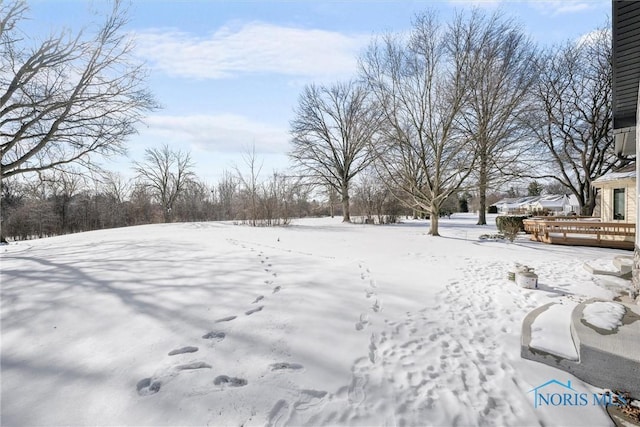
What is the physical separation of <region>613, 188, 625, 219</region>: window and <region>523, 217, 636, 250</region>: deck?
3.59 meters

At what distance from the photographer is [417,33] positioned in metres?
12.6

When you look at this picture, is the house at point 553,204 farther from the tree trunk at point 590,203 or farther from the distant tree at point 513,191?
the tree trunk at point 590,203

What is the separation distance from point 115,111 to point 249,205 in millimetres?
8073

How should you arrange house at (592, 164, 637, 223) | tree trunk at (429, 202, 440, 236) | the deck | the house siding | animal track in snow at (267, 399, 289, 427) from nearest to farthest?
animal track in snow at (267, 399, 289, 427) → the deck → house at (592, 164, 637, 223) → the house siding → tree trunk at (429, 202, 440, 236)

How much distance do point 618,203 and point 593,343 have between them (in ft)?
51.7

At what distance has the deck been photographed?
9.80 meters

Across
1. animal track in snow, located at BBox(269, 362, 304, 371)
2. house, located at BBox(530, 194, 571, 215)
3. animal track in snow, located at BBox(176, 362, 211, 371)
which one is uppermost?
house, located at BBox(530, 194, 571, 215)

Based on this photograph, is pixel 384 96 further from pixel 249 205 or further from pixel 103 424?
pixel 103 424

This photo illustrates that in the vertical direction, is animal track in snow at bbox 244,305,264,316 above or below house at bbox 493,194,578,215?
below

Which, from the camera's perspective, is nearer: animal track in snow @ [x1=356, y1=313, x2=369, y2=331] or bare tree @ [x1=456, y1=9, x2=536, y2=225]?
animal track in snow @ [x1=356, y1=313, x2=369, y2=331]

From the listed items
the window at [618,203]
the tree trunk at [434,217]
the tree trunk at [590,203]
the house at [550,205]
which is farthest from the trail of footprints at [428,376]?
the house at [550,205]

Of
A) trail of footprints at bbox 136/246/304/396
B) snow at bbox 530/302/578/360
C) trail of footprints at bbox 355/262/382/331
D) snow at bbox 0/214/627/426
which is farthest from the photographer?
trail of footprints at bbox 355/262/382/331

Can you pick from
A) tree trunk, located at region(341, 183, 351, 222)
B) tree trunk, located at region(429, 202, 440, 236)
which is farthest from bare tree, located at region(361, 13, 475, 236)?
Answer: tree trunk, located at region(341, 183, 351, 222)

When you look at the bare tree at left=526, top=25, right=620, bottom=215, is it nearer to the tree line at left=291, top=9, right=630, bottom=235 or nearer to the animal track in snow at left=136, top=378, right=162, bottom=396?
the tree line at left=291, top=9, right=630, bottom=235
